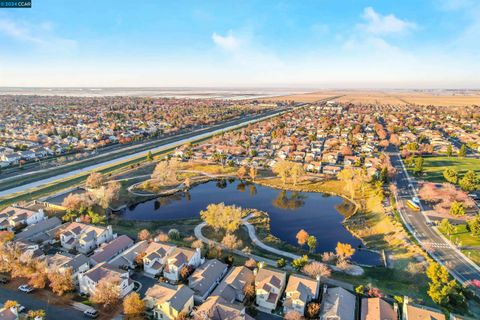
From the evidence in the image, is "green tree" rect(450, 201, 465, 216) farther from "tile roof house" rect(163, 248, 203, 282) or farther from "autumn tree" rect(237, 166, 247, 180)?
"autumn tree" rect(237, 166, 247, 180)

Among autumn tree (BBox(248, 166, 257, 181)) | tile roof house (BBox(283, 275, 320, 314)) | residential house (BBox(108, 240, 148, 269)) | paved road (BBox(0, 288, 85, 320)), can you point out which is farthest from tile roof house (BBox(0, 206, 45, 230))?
autumn tree (BBox(248, 166, 257, 181))

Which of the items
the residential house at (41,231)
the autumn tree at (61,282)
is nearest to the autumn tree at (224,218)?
the autumn tree at (61,282)

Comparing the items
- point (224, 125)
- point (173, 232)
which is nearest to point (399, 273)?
point (173, 232)

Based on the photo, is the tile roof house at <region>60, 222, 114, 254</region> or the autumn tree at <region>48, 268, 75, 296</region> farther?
the tile roof house at <region>60, 222, 114, 254</region>

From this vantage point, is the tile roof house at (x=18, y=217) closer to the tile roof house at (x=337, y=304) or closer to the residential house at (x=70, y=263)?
the residential house at (x=70, y=263)

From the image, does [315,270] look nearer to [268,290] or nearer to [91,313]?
[268,290]

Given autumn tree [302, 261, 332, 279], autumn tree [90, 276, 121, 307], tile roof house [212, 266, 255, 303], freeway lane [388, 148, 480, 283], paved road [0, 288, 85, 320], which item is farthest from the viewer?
freeway lane [388, 148, 480, 283]
